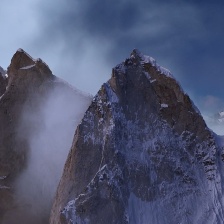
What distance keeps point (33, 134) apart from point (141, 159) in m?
20.0

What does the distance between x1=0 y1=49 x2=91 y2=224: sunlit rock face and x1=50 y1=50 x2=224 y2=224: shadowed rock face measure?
465 inches

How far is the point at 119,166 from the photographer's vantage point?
48750mm

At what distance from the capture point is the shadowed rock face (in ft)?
155

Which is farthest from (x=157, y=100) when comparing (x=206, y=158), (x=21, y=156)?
(x=21, y=156)

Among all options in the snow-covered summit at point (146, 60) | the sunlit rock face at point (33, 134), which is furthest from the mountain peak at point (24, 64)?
the snow-covered summit at point (146, 60)

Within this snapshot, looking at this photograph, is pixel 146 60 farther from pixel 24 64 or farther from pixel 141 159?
pixel 24 64

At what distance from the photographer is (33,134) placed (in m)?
65.6

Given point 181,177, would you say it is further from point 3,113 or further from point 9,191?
point 3,113

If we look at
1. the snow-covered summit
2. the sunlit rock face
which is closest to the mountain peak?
→ the sunlit rock face

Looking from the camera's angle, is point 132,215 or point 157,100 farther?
Result: point 157,100

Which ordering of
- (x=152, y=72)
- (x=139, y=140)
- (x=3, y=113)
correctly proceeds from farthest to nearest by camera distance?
(x=3, y=113) → (x=152, y=72) → (x=139, y=140)

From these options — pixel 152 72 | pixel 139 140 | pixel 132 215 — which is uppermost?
pixel 152 72

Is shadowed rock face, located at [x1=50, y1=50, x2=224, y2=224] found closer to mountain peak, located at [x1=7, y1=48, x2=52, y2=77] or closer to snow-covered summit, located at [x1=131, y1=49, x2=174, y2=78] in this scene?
snow-covered summit, located at [x1=131, y1=49, x2=174, y2=78]

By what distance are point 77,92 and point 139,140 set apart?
1771cm
